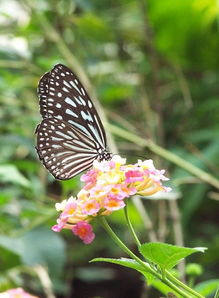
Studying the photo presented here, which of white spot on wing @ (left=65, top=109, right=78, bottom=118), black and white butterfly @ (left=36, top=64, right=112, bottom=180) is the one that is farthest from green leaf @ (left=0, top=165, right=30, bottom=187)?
white spot on wing @ (left=65, top=109, right=78, bottom=118)

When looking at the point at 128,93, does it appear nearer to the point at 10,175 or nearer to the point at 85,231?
the point at 10,175

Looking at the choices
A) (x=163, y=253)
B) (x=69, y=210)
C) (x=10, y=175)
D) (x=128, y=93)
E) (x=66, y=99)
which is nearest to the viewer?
(x=163, y=253)

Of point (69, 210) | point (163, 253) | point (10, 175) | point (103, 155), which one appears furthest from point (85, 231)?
point (10, 175)

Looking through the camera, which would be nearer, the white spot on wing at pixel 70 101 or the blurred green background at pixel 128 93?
the white spot on wing at pixel 70 101

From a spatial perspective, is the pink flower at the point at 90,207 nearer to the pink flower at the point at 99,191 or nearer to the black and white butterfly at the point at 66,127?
the pink flower at the point at 99,191

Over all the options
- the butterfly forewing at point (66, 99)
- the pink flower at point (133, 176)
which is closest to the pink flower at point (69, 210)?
the pink flower at point (133, 176)

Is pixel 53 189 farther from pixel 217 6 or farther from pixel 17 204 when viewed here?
pixel 217 6
